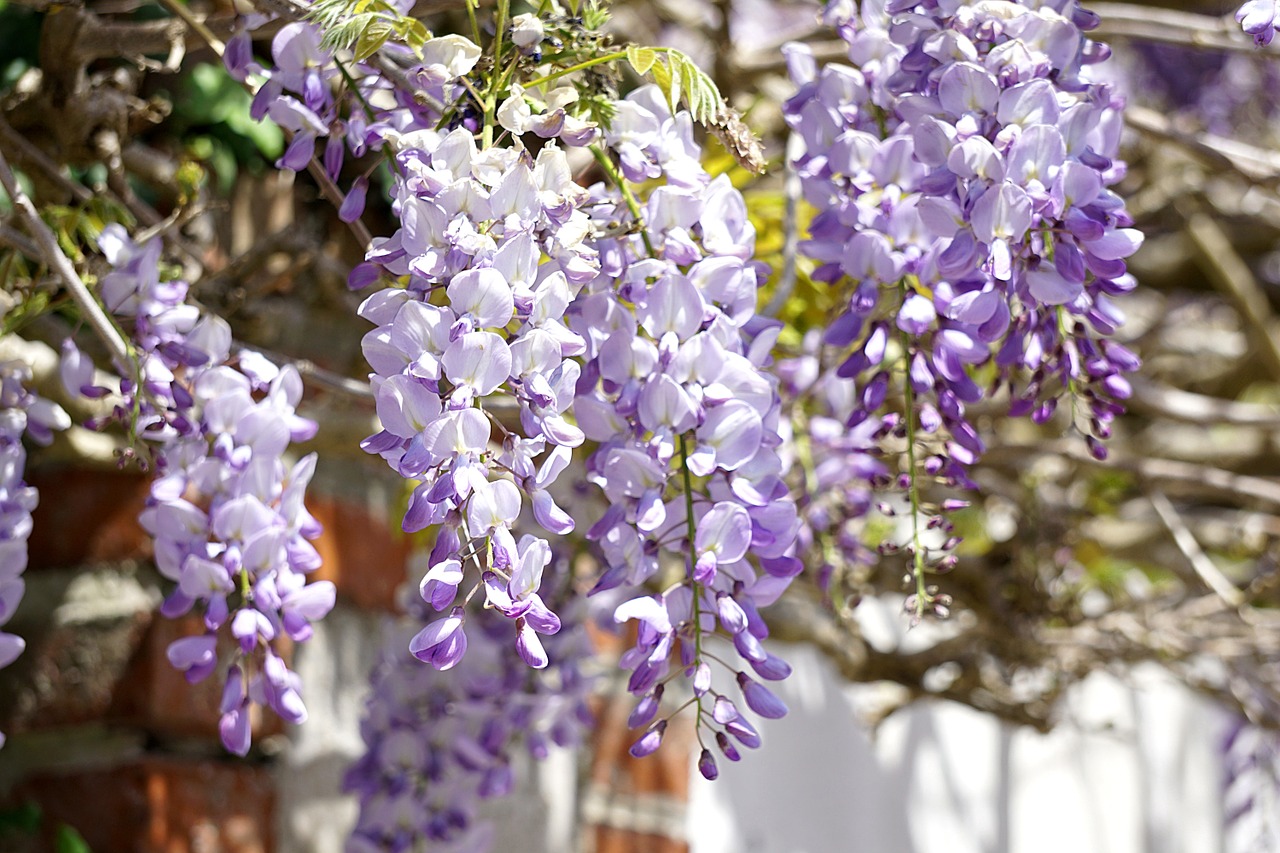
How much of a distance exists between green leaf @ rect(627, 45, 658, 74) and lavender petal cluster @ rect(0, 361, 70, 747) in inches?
13.2

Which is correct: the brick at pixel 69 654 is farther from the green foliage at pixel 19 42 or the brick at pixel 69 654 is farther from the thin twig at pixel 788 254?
the thin twig at pixel 788 254

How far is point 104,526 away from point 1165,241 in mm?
1731

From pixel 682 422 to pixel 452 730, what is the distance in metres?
0.47

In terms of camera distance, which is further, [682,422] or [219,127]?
[219,127]

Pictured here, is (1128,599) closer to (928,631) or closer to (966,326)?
(928,631)

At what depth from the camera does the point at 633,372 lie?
55 cm

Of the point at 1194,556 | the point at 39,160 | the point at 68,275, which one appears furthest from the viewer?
the point at 1194,556

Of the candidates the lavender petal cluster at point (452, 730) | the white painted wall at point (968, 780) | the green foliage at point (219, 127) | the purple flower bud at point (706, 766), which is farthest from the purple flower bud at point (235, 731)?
the white painted wall at point (968, 780)

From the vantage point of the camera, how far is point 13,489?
63 cm

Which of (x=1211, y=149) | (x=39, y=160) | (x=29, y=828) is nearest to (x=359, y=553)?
(x=29, y=828)

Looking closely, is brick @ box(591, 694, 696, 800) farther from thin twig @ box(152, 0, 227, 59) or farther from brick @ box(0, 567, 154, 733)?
thin twig @ box(152, 0, 227, 59)

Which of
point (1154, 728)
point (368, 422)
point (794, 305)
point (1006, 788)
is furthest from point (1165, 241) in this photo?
point (368, 422)

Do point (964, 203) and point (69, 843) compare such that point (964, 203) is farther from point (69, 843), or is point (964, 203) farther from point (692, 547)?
point (69, 843)

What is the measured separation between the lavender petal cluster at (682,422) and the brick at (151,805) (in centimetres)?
48
